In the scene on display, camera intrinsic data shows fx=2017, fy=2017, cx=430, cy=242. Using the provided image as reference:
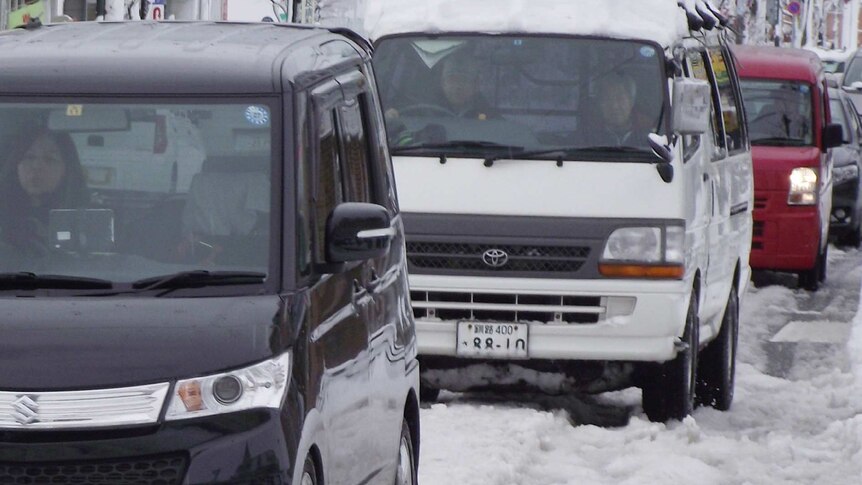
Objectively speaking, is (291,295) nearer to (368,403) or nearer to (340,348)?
(340,348)

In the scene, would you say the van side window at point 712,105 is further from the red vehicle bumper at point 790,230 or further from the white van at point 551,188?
the red vehicle bumper at point 790,230

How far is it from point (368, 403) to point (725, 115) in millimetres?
6567

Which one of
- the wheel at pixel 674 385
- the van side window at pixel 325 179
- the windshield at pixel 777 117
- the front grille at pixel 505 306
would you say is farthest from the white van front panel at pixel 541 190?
the windshield at pixel 777 117

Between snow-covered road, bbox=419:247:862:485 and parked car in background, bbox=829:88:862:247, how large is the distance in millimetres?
9544

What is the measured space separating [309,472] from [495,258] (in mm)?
4833

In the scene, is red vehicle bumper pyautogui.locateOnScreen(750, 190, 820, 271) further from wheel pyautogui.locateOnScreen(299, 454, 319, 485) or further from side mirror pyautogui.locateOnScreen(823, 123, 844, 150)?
wheel pyautogui.locateOnScreen(299, 454, 319, 485)

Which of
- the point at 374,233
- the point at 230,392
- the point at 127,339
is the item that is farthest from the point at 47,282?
the point at 374,233

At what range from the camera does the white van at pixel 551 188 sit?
32.6 feet

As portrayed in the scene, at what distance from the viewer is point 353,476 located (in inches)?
232

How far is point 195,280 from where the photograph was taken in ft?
17.4

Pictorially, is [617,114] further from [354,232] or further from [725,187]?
[354,232]

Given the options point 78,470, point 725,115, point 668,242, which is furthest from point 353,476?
point 725,115

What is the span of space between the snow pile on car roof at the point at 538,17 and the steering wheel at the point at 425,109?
471mm

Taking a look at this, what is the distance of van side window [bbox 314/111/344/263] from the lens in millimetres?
5637
